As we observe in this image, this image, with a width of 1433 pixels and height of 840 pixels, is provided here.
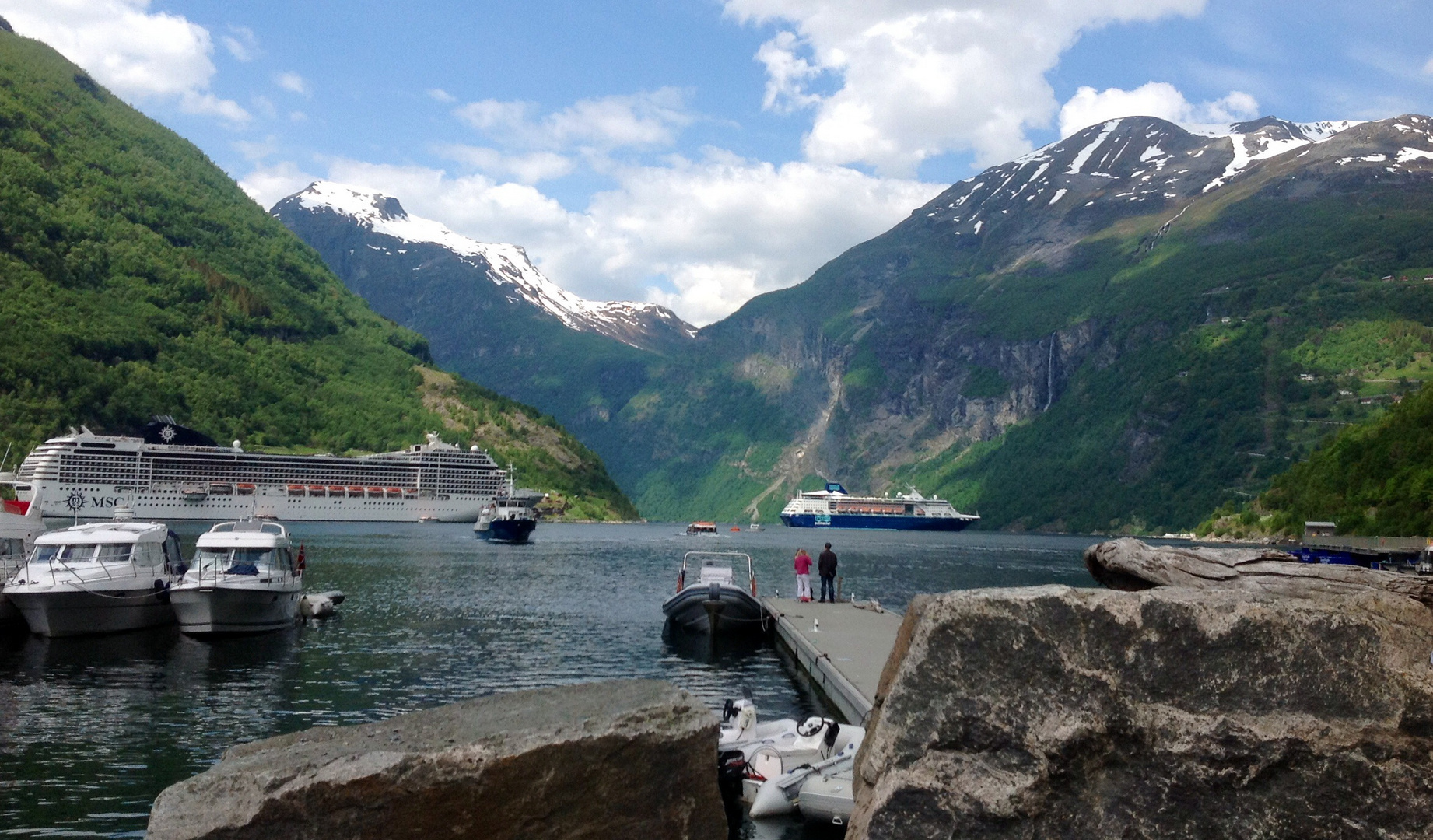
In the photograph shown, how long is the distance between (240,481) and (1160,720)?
182579 mm

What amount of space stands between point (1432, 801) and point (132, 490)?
585 ft

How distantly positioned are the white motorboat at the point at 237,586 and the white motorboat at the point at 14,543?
165 inches

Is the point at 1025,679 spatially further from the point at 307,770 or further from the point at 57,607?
the point at 57,607

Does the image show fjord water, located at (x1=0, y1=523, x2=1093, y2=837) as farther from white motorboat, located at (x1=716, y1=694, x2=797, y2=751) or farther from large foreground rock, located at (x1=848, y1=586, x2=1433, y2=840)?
large foreground rock, located at (x1=848, y1=586, x2=1433, y2=840)

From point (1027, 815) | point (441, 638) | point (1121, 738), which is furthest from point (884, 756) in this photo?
point (441, 638)

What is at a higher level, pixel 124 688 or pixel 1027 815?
pixel 1027 815

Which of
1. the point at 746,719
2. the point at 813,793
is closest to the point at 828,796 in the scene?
the point at 813,793

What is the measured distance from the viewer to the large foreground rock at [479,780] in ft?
24.2

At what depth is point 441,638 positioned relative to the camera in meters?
33.8

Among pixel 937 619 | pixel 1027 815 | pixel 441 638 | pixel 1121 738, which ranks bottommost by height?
pixel 441 638

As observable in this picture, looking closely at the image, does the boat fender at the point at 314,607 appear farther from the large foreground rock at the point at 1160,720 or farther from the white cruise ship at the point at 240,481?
the white cruise ship at the point at 240,481

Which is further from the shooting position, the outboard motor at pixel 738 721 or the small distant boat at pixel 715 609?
the small distant boat at pixel 715 609

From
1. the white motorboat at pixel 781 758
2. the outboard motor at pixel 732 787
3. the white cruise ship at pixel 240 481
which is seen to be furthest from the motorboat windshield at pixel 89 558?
the white cruise ship at pixel 240 481

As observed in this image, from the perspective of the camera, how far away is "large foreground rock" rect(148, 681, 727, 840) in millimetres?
7375
